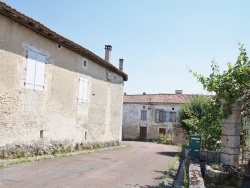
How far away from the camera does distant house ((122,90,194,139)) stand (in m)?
31.9

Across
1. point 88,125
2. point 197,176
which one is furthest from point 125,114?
point 197,176

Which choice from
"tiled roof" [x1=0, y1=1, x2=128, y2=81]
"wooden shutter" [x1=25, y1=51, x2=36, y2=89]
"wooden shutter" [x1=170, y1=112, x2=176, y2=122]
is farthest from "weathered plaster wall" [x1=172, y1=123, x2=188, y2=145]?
"wooden shutter" [x1=25, y1=51, x2=36, y2=89]

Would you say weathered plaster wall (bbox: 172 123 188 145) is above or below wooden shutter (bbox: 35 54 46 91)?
below

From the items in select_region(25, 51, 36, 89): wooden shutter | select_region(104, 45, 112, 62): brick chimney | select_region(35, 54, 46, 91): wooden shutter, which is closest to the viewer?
select_region(25, 51, 36, 89): wooden shutter

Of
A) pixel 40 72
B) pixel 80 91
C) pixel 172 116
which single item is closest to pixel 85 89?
pixel 80 91

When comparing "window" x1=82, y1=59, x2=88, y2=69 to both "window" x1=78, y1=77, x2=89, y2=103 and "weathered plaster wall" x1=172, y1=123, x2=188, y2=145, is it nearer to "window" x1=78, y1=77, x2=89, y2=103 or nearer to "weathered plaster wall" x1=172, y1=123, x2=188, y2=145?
"window" x1=78, y1=77, x2=89, y2=103

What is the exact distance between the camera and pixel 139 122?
110ft

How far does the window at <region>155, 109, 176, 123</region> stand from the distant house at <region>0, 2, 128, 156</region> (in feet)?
52.7

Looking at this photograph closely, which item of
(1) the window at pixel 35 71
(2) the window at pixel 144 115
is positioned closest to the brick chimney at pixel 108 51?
(1) the window at pixel 35 71

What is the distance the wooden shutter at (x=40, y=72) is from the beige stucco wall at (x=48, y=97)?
0.75 ft

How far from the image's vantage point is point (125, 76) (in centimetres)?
2112

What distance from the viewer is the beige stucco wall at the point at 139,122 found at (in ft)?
105

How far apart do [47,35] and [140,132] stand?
2425 centimetres

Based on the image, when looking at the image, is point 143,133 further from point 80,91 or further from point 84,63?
point 80,91
